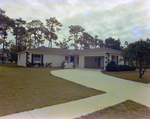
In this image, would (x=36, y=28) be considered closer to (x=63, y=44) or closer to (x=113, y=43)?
(x=63, y=44)

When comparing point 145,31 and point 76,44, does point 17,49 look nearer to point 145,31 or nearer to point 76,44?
point 76,44

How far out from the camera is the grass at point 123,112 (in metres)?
3.68

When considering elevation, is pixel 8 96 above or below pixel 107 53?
below

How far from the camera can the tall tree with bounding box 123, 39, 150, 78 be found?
420 inches

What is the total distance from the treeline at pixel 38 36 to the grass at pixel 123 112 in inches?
1095

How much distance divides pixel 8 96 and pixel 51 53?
17.1 meters

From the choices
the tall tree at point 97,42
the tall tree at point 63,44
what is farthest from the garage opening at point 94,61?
the tall tree at point 97,42

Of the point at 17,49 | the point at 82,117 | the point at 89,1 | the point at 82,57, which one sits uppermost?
the point at 89,1

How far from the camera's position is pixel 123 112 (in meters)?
4.06

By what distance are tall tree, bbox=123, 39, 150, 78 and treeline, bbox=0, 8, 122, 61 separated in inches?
993

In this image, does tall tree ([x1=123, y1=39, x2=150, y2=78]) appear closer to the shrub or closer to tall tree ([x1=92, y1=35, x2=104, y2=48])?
the shrub

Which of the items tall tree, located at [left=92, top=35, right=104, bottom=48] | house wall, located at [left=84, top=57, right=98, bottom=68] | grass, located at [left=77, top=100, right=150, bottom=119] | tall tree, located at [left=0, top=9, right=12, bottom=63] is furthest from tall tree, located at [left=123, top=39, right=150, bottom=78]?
tall tree, located at [left=92, top=35, right=104, bottom=48]

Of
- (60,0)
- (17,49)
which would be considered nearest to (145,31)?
(60,0)

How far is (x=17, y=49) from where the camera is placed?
29.7m
